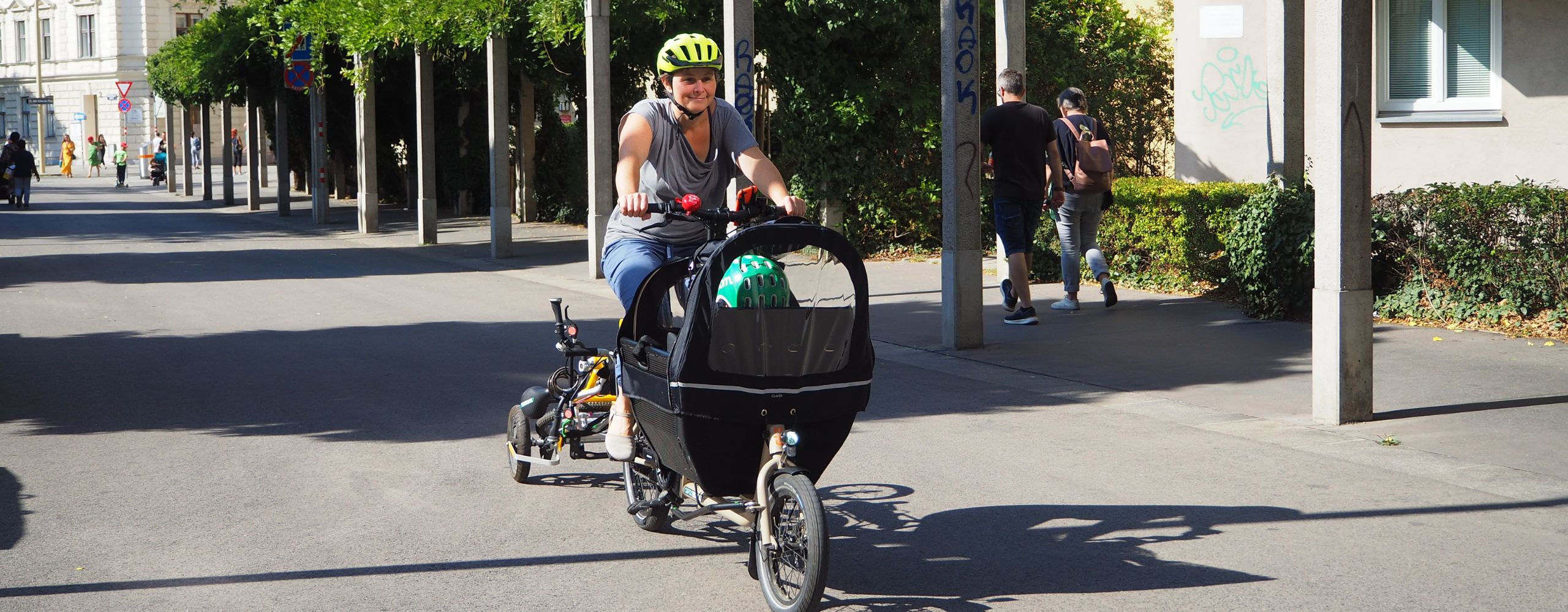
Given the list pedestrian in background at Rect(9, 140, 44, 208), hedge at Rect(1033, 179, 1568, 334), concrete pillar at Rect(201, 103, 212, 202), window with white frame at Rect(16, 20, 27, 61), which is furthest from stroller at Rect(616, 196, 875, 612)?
window with white frame at Rect(16, 20, 27, 61)

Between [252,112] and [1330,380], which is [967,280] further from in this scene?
[252,112]

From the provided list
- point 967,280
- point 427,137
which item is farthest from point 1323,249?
point 427,137

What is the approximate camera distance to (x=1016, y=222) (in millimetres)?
10719

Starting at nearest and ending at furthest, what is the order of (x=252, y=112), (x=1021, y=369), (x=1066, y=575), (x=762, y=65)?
(x=1066, y=575), (x=1021, y=369), (x=762, y=65), (x=252, y=112)

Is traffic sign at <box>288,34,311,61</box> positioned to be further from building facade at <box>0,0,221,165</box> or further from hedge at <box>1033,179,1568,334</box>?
building facade at <box>0,0,221,165</box>

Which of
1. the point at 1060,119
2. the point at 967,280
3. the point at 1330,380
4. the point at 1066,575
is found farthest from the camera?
the point at 1060,119

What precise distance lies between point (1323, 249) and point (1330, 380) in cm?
62

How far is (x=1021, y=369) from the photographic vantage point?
903cm

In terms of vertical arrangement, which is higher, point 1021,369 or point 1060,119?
point 1060,119

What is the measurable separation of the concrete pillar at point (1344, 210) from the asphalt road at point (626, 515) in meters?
0.43

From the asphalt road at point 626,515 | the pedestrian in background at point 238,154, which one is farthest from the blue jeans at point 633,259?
the pedestrian in background at point 238,154

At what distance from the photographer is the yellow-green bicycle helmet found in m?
5.10

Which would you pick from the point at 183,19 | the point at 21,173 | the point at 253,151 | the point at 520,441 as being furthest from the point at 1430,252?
the point at 183,19

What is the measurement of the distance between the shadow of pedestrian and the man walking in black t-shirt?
6.51 meters
